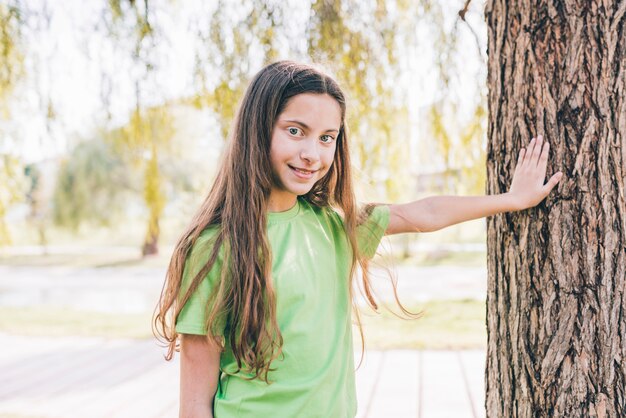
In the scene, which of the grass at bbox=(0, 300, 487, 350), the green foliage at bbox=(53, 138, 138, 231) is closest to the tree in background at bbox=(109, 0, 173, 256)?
the grass at bbox=(0, 300, 487, 350)

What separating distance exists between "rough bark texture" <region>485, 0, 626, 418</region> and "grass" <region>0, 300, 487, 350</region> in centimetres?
301

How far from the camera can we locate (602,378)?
153cm

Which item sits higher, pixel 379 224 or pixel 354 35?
pixel 354 35

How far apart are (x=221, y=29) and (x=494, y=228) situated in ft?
6.92

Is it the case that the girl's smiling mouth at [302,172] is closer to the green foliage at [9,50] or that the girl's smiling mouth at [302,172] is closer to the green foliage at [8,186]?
the green foliage at [9,50]

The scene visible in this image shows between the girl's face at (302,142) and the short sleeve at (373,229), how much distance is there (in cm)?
22

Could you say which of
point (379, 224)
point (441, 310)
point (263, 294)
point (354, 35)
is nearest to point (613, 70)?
point (379, 224)

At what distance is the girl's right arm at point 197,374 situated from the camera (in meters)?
1.43

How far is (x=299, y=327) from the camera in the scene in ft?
4.68

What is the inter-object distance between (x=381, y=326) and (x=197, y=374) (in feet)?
15.7

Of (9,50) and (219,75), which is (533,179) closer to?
(219,75)

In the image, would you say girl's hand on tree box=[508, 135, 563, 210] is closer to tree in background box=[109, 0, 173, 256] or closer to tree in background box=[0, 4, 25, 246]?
tree in background box=[109, 0, 173, 256]

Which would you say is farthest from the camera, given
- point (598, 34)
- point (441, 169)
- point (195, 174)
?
point (195, 174)

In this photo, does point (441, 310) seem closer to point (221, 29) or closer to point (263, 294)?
point (221, 29)
